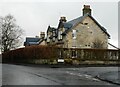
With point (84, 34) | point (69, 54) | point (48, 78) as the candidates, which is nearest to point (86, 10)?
point (84, 34)

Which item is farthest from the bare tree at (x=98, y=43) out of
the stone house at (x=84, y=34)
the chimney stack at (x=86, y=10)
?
the chimney stack at (x=86, y=10)

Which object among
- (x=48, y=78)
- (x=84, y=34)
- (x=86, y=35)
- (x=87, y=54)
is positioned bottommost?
(x=48, y=78)

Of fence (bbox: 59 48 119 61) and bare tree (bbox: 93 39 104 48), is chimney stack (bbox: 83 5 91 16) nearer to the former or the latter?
bare tree (bbox: 93 39 104 48)

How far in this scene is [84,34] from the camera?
209 feet

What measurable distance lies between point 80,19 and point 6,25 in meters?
25.7

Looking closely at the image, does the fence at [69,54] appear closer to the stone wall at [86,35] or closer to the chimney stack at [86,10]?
the stone wall at [86,35]

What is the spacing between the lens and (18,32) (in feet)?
270

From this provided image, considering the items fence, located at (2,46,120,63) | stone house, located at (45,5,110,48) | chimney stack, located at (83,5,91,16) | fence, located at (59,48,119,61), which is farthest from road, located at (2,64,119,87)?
chimney stack, located at (83,5,91,16)

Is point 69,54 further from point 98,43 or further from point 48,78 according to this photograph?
point 98,43

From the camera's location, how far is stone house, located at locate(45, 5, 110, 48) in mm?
62625

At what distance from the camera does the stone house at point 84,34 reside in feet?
205

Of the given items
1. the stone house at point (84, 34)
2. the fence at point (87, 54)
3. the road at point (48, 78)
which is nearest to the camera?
the road at point (48, 78)

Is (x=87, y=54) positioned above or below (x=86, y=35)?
below

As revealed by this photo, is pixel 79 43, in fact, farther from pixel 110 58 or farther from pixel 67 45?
pixel 110 58
